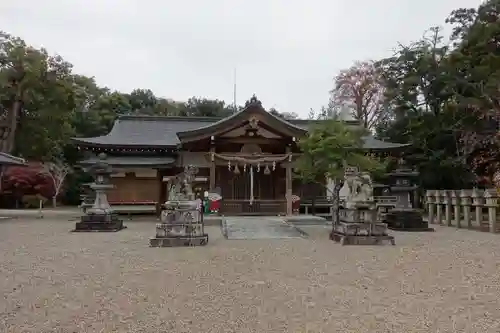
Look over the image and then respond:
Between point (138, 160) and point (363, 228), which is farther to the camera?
point (138, 160)

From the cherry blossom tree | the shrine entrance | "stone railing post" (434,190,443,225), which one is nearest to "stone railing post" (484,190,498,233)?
"stone railing post" (434,190,443,225)

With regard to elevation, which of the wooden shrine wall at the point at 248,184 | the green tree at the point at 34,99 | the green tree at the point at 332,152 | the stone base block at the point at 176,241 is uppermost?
the green tree at the point at 34,99

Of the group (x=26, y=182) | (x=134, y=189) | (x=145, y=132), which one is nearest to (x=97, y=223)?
(x=134, y=189)

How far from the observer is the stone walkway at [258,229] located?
1305cm

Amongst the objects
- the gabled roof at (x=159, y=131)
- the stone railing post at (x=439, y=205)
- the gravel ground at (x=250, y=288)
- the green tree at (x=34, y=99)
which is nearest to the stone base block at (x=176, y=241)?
the gravel ground at (x=250, y=288)

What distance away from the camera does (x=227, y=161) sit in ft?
61.6

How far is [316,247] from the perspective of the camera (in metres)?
10.3

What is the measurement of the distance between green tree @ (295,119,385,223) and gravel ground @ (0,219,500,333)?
360 cm

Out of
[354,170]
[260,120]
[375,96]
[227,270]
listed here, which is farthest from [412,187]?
[375,96]

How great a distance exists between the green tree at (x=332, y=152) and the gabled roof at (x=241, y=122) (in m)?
4.79

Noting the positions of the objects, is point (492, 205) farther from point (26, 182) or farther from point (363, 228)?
point (26, 182)

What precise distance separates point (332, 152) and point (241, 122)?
6761 mm

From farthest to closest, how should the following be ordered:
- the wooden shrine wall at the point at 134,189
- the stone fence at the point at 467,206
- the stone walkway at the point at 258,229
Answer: the wooden shrine wall at the point at 134,189 → the stone fence at the point at 467,206 → the stone walkway at the point at 258,229

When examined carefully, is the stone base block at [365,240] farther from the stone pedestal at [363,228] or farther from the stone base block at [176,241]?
the stone base block at [176,241]
